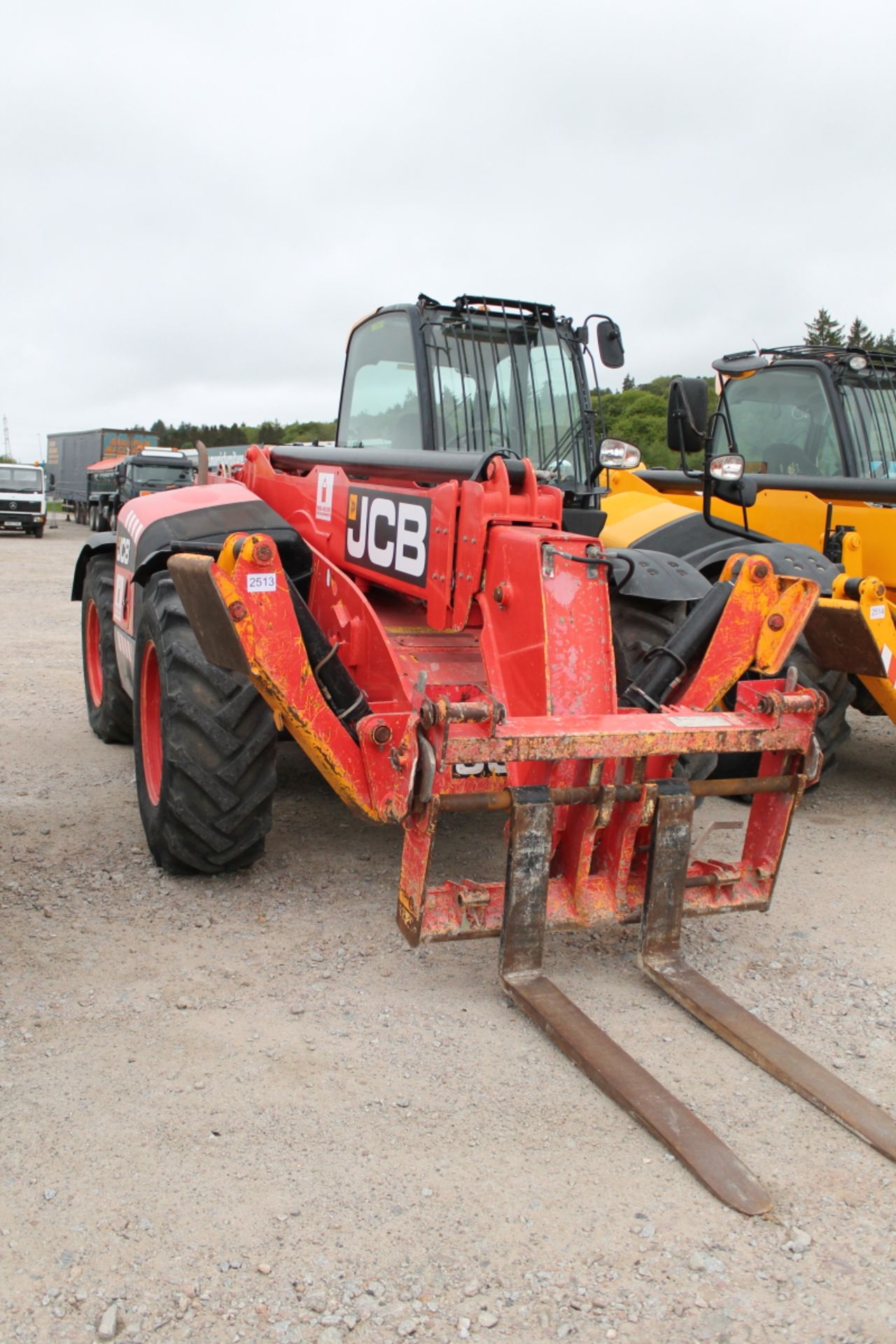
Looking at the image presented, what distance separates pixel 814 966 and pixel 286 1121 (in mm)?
1992

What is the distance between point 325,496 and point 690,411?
174cm

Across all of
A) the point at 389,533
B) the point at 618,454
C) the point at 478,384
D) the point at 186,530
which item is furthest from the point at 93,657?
the point at 618,454

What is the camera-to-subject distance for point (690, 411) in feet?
16.5

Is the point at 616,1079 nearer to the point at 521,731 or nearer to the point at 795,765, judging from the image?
the point at 521,731

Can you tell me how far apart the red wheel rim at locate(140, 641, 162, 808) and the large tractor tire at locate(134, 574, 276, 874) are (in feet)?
1.23

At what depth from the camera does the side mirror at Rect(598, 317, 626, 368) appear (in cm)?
565

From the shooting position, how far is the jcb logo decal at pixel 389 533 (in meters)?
3.96

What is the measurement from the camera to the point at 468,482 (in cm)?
373

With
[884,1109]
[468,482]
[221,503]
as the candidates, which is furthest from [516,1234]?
[221,503]

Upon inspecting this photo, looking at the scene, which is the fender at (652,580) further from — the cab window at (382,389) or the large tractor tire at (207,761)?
the large tractor tire at (207,761)

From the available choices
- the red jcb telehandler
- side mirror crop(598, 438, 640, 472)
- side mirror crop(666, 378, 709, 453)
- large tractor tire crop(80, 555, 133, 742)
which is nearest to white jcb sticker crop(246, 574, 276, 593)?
the red jcb telehandler

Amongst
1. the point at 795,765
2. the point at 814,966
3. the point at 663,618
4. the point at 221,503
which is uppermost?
the point at 221,503

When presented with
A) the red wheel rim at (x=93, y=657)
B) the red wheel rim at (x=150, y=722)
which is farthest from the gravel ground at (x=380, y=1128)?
the red wheel rim at (x=93, y=657)

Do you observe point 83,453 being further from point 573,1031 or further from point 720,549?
point 573,1031
